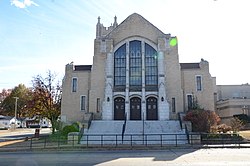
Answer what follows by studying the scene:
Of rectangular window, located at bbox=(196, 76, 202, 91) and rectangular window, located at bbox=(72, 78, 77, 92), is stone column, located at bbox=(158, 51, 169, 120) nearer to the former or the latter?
rectangular window, located at bbox=(196, 76, 202, 91)

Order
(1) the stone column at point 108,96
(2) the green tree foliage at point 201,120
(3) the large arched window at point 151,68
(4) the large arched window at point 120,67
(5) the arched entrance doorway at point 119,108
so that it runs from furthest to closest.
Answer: (4) the large arched window at point 120,67 < (3) the large arched window at point 151,68 < (5) the arched entrance doorway at point 119,108 < (1) the stone column at point 108,96 < (2) the green tree foliage at point 201,120

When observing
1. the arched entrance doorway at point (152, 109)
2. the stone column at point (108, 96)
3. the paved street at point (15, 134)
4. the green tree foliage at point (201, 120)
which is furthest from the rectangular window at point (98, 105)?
the green tree foliage at point (201, 120)

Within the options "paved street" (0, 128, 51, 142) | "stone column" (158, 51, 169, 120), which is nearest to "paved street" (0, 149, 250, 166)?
"paved street" (0, 128, 51, 142)

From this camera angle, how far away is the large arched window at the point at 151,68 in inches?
1511

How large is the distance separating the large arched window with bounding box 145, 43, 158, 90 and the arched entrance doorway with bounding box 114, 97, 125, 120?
14.4 ft

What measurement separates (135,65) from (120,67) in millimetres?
2327

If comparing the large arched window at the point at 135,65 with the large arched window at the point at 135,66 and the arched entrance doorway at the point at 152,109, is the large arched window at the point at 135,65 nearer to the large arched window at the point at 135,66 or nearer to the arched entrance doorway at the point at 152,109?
the large arched window at the point at 135,66

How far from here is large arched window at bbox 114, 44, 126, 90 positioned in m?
38.8

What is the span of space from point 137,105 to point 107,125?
290 inches

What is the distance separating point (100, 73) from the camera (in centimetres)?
3916

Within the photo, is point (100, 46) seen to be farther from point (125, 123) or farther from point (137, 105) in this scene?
point (125, 123)

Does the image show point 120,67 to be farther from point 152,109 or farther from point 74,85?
point 152,109

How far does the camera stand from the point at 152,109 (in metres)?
37.4

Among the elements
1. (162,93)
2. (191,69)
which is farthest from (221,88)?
(162,93)
